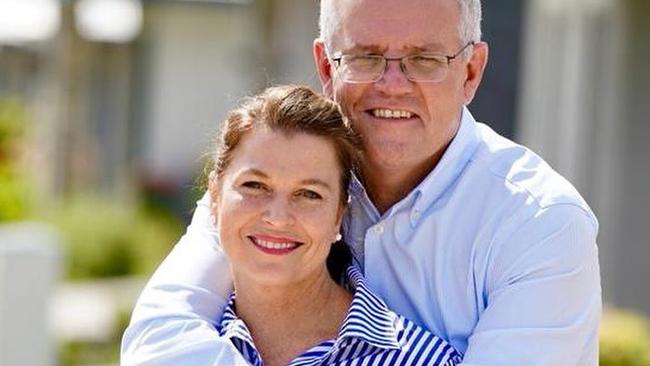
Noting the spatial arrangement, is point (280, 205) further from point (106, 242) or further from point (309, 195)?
point (106, 242)

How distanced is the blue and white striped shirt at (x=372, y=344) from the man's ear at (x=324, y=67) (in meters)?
0.49

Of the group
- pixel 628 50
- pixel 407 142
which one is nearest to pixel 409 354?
pixel 407 142

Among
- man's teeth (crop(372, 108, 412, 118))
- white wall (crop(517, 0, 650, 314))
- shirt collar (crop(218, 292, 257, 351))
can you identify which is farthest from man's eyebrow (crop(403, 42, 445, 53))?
white wall (crop(517, 0, 650, 314))

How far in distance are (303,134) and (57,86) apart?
15271 millimetres

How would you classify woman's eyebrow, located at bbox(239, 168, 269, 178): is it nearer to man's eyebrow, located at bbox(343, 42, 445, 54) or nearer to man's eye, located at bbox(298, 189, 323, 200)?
man's eye, located at bbox(298, 189, 323, 200)

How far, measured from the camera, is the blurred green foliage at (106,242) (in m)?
16.0

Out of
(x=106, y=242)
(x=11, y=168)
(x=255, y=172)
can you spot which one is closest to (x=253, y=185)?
(x=255, y=172)

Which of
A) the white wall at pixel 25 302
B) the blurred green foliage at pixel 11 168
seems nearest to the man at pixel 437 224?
the white wall at pixel 25 302

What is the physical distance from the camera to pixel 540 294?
3.24m

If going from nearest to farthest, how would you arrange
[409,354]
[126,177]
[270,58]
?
[409,354]
[270,58]
[126,177]

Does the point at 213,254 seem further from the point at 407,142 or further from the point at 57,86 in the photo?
the point at 57,86

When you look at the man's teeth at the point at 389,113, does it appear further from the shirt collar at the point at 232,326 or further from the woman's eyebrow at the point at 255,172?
the shirt collar at the point at 232,326

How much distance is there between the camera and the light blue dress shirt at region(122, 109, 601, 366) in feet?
10.6

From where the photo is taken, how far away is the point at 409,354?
3283 millimetres
